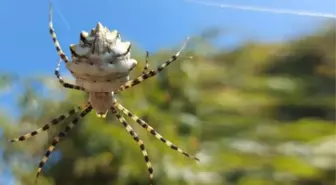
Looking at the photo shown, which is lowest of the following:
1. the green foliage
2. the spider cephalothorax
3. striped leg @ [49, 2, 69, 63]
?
the spider cephalothorax

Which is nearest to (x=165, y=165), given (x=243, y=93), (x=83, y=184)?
(x=83, y=184)

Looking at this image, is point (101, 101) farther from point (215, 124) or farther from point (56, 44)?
point (215, 124)

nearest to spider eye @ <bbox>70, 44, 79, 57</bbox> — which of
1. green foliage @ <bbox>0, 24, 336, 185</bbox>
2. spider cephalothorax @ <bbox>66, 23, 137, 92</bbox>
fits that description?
spider cephalothorax @ <bbox>66, 23, 137, 92</bbox>

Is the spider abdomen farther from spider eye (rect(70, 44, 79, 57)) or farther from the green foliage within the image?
the green foliage

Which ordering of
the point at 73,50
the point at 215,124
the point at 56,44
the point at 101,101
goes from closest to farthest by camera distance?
1. the point at 73,50
2. the point at 56,44
3. the point at 101,101
4. the point at 215,124

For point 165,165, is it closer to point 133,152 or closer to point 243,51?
point 133,152

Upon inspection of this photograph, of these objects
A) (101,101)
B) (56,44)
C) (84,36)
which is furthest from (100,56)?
(101,101)

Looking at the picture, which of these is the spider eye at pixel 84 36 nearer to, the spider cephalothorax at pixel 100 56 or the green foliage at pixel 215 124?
the spider cephalothorax at pixel 100 56

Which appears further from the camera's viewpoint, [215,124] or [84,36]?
[215,124]

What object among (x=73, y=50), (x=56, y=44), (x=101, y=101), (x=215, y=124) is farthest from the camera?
(x=215, y=124)
